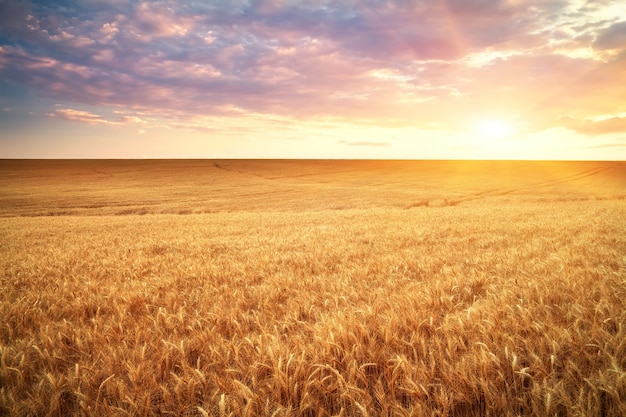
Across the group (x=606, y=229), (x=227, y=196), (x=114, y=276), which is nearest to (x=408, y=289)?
(x=114, y=276)

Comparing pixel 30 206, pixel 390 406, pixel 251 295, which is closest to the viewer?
pixel 390 406

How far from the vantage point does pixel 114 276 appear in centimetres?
620

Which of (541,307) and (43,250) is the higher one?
(541,307)

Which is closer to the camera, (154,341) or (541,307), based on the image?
(154,341)

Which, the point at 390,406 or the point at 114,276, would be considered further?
the point at 114,276

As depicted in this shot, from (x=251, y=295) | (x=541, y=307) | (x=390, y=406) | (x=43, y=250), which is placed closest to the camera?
A: (x=390, y=406)

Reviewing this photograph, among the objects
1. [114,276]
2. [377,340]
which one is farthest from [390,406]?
[114,276]

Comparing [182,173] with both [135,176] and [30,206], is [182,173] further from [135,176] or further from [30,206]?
[30,206]

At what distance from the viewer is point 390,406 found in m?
2.22

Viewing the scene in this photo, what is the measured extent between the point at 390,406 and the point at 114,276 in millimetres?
6136

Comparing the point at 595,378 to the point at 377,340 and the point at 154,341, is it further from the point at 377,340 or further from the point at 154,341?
the point at 154,341

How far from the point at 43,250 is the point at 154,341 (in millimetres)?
9613

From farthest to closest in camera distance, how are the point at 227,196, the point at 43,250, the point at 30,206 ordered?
the point at 227,196 < the point at 30,206 < the point at 43,250

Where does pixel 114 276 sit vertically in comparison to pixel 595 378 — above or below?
below
